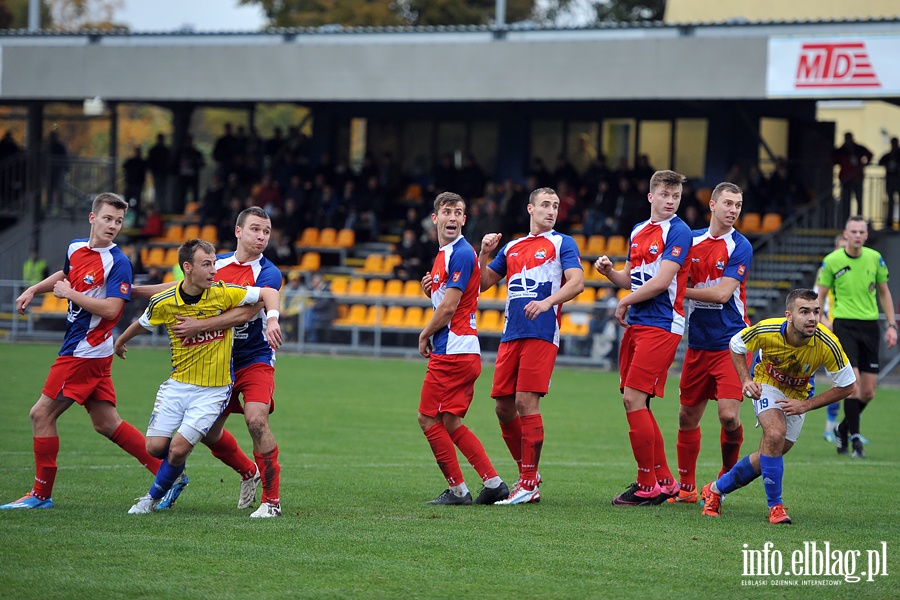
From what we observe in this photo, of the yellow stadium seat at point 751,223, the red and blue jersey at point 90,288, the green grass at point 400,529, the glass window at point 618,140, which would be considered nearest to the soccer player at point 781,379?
the green grass at point 400,529

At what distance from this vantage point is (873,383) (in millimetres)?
11688

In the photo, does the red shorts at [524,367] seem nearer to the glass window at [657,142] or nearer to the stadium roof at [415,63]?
the stadium roof at [415,63]

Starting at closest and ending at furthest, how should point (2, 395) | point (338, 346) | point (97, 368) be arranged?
point (97, 368)
point (2, 395)
point (338, 346)

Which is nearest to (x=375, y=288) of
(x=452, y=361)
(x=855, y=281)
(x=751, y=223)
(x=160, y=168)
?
(x=751, y=223)

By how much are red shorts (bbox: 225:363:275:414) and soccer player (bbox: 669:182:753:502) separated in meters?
2.97

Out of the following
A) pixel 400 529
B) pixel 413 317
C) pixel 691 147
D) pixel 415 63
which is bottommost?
pixel 413 317

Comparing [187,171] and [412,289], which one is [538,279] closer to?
[412,289]

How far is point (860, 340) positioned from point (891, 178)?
13.2m

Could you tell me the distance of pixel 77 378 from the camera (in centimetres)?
780

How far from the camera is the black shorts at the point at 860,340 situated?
11.7 meters

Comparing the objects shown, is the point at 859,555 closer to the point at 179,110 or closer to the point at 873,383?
the point at 873,383

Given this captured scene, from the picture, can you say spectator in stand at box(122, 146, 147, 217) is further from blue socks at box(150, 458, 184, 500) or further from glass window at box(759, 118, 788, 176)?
blue socks at box(150, 458, 184, 500)

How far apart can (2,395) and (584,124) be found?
728 inches

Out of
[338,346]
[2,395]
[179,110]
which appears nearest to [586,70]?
[338,346]
